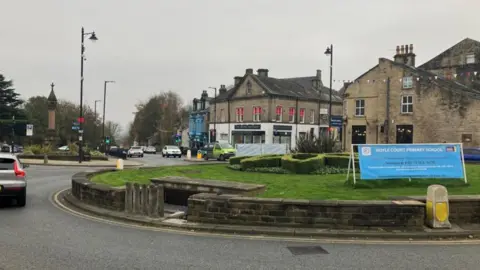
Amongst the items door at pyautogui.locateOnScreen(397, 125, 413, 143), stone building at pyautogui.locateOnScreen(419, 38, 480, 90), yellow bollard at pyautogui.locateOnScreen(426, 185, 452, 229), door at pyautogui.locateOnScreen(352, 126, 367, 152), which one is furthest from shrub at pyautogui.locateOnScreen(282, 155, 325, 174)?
stone building at pyautogui.locateOnScreen(419, 38, 480, 90)

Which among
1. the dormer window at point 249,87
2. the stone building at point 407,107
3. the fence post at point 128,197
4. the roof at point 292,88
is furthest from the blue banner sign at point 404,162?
the dormer window at point 249,87

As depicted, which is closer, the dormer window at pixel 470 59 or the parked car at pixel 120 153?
the parked car at pixel 120 153

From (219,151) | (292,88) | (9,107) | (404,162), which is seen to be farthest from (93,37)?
(9,107)

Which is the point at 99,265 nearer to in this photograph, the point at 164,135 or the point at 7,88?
the point at 7,88

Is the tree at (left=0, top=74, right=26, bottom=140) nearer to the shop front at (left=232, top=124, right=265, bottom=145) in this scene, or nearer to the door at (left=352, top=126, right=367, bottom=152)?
the shop front at (left=232, top=124, right=265, bottom=145)

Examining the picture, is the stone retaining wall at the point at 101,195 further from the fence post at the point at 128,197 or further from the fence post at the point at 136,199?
the fence post at the point at 136,199

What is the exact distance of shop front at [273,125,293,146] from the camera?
56281mm

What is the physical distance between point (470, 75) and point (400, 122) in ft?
Result: 39.3

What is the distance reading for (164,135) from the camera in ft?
314

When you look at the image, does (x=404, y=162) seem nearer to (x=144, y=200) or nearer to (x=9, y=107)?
(x=144, y=200)

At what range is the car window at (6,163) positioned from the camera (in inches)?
451

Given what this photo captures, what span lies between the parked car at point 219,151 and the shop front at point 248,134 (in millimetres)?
14921

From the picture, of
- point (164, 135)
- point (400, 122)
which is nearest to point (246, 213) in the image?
point (400, 122)

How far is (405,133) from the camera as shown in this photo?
4369 centimetres
